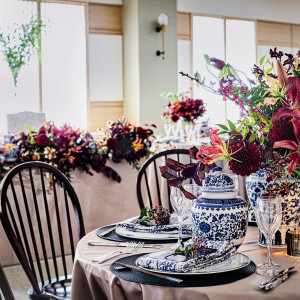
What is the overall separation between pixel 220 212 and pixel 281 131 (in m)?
0.27

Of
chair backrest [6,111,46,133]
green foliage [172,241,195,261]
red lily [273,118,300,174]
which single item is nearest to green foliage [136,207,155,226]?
green foliage [172,241,195,261]

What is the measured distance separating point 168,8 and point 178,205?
679cm

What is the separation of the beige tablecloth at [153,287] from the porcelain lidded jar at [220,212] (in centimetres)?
11

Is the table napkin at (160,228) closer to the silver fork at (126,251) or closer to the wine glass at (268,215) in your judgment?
the silver fork at (126,251)

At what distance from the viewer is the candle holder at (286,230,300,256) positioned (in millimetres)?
1420

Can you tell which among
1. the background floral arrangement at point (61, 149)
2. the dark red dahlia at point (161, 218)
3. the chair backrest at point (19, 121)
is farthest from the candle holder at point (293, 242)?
the chair backrest at point (19, 121)

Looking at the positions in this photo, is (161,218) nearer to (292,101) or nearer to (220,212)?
(220,212)

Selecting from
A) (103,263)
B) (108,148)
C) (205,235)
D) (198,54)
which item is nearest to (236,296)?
(205,235)

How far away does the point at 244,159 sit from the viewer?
1.33 metres

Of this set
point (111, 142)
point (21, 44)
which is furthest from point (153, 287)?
point (21, 44)

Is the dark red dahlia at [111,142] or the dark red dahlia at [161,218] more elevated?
the dark red dahlia at [111,142]

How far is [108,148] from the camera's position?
3.73 m

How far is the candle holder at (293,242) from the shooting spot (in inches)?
55.9

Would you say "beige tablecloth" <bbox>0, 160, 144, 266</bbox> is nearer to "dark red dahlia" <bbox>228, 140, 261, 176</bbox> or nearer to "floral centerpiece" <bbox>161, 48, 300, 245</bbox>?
"floral centerpiece" <bbox>161, 48, 300, 245</bbox>
